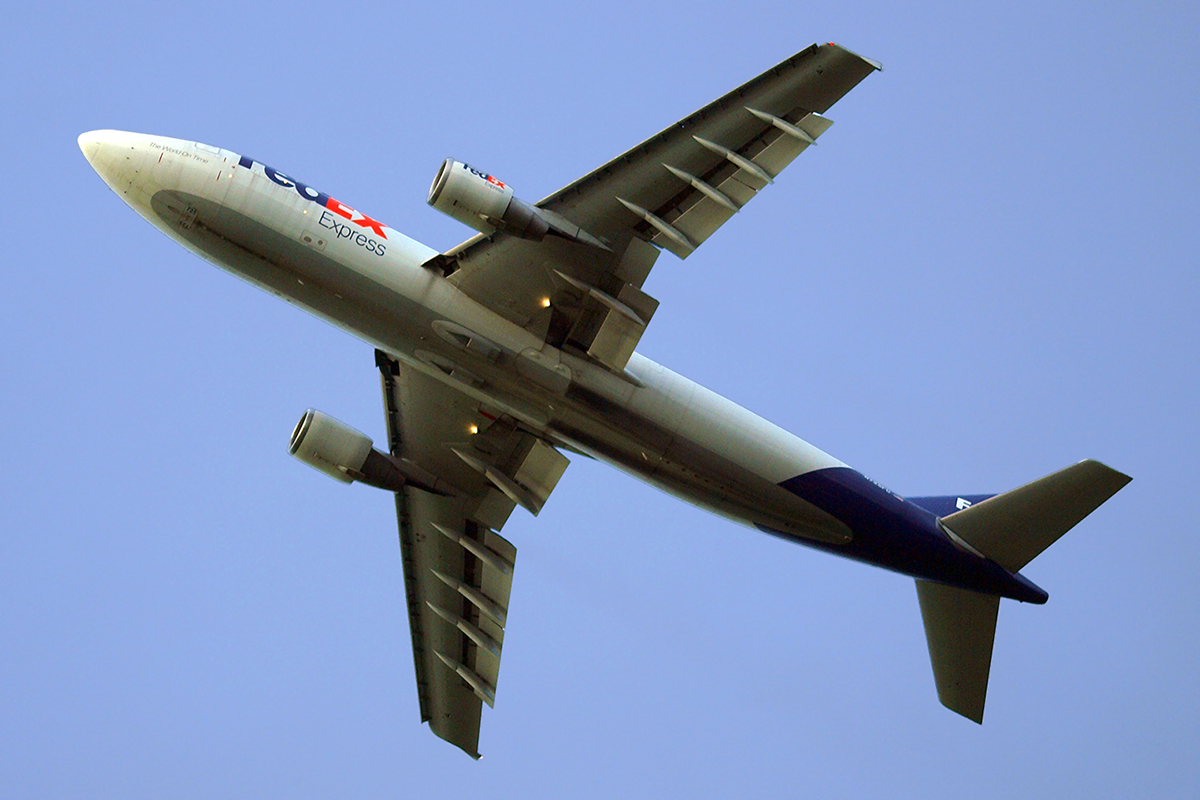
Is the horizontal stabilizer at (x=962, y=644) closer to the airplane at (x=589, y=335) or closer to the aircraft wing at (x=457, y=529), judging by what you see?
the airplane at (x=589, y=335)

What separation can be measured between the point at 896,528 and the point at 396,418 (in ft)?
44.7

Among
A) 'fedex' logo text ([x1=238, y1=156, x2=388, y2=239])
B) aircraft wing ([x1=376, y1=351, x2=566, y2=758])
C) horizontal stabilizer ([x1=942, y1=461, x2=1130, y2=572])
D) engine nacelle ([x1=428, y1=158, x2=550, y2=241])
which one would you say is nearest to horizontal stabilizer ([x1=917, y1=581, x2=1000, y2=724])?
horizontal stabilizer ([x1=942, y1=461, x2=1130, y2=572])

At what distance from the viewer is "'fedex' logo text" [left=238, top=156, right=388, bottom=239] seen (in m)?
27.4

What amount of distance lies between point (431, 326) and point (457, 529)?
8388mm

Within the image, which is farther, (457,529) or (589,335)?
(457,529)

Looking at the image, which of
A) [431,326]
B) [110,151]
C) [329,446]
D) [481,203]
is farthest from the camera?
[329,446]

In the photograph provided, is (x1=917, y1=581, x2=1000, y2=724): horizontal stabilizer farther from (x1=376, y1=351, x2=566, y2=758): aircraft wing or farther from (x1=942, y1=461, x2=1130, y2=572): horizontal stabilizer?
(x1=376, y1=351, x2=566, y2=758): aircraft wing

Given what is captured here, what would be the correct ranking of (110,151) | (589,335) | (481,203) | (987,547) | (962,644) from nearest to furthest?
(481,203), (110,151), (589,335), (987,547), (962,644)

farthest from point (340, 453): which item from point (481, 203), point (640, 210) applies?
Answer: point (640, 210)

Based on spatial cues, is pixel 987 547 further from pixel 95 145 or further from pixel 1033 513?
pixel 95 145

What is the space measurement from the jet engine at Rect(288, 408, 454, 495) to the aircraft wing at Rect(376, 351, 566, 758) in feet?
3.38

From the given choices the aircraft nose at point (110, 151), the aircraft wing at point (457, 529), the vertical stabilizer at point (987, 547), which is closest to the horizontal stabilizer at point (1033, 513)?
the vertical stabilizer at point (987, 547)

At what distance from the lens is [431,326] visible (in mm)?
27234

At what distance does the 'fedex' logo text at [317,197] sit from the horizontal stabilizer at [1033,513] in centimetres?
1631
